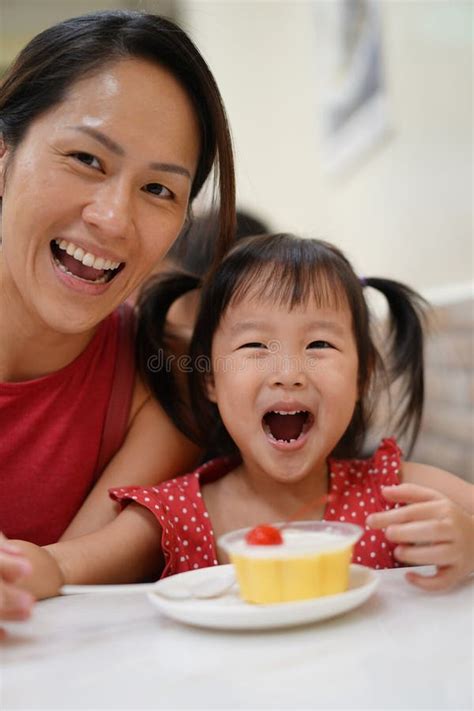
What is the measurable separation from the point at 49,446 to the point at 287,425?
357mm

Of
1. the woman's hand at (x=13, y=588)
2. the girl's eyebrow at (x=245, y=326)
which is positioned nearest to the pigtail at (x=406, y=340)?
the girl's eyebrow at (x=245, y=326)

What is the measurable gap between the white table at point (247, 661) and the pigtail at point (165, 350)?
486 millimetres

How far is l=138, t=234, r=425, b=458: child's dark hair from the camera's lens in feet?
3.72

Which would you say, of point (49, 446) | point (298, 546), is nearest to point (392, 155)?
point (49, 446)

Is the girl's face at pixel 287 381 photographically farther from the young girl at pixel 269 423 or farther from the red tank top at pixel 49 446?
the red tank top at pixel 49 446

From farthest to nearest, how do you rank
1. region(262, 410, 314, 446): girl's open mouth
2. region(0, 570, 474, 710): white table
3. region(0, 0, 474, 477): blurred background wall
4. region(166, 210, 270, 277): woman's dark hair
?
region(0, 0, 474, 477): blurred background wall, region(166, 210, 270, 277): woman's dark hair, region(262, 410, 314, 446): girl's open mouth, region(0, 570, 474, 710): white table

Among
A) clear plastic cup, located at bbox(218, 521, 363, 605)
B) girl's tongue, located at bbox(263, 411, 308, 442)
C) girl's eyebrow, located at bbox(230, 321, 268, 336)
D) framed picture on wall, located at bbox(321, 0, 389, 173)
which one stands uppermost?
framed picture on wall, located at bbox(321, 0, 389, 173)

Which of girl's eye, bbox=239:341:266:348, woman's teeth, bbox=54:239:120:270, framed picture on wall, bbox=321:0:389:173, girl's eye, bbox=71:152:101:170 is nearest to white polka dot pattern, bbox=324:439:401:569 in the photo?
girl's eye, bbox=239:341:266:348

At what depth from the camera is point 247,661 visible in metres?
0.66

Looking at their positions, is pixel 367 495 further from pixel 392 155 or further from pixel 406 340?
pixel 392 155

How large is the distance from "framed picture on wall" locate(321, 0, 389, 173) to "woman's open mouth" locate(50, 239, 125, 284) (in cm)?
162

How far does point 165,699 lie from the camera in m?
0.60

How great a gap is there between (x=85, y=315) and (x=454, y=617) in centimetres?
61

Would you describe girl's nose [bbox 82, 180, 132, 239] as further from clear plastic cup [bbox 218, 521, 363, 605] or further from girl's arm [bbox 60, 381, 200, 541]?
clear plastic cup [bbox 218, 521, 363, 605]
